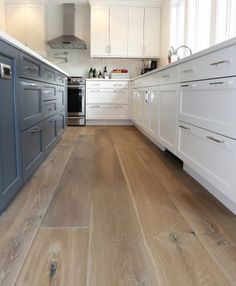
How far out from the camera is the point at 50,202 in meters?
1.83

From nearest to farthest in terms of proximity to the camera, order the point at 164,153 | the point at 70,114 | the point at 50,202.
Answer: the point at 50,202
the point at 164,153
the point at 70,114

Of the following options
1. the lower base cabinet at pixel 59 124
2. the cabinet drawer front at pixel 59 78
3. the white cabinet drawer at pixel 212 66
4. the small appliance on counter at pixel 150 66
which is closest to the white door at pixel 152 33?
the small appliance on counter at pixel 150 66

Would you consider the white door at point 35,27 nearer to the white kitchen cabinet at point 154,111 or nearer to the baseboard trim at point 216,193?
the white kitchen cabinet at point 154,111

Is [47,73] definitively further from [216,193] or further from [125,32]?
[125,32]

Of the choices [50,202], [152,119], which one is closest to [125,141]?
[152,119]

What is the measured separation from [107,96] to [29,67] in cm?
402

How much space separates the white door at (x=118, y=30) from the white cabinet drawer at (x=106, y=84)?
603mm

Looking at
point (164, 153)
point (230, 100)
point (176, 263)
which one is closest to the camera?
A: point (176, 263)

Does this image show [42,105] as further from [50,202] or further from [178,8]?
[178,8]

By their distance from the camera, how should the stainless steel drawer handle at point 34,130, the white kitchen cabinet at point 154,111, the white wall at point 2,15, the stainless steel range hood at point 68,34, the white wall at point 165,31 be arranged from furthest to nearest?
the stainless steel range hood at point 68,34
the white wall at point 2,15
the white wall at point 165,31
the white kitchen cabinet at point 154,111
the stainless steel drawer handle at point 34,130

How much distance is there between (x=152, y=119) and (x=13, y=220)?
7.99ft

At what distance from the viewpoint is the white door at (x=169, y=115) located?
2645mm

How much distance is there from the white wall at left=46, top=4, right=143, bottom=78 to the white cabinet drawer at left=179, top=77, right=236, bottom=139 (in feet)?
14.4

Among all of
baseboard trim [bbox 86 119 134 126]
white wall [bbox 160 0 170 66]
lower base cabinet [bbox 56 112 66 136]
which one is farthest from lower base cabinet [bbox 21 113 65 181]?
white wall [bbox 160 0 170 66]
